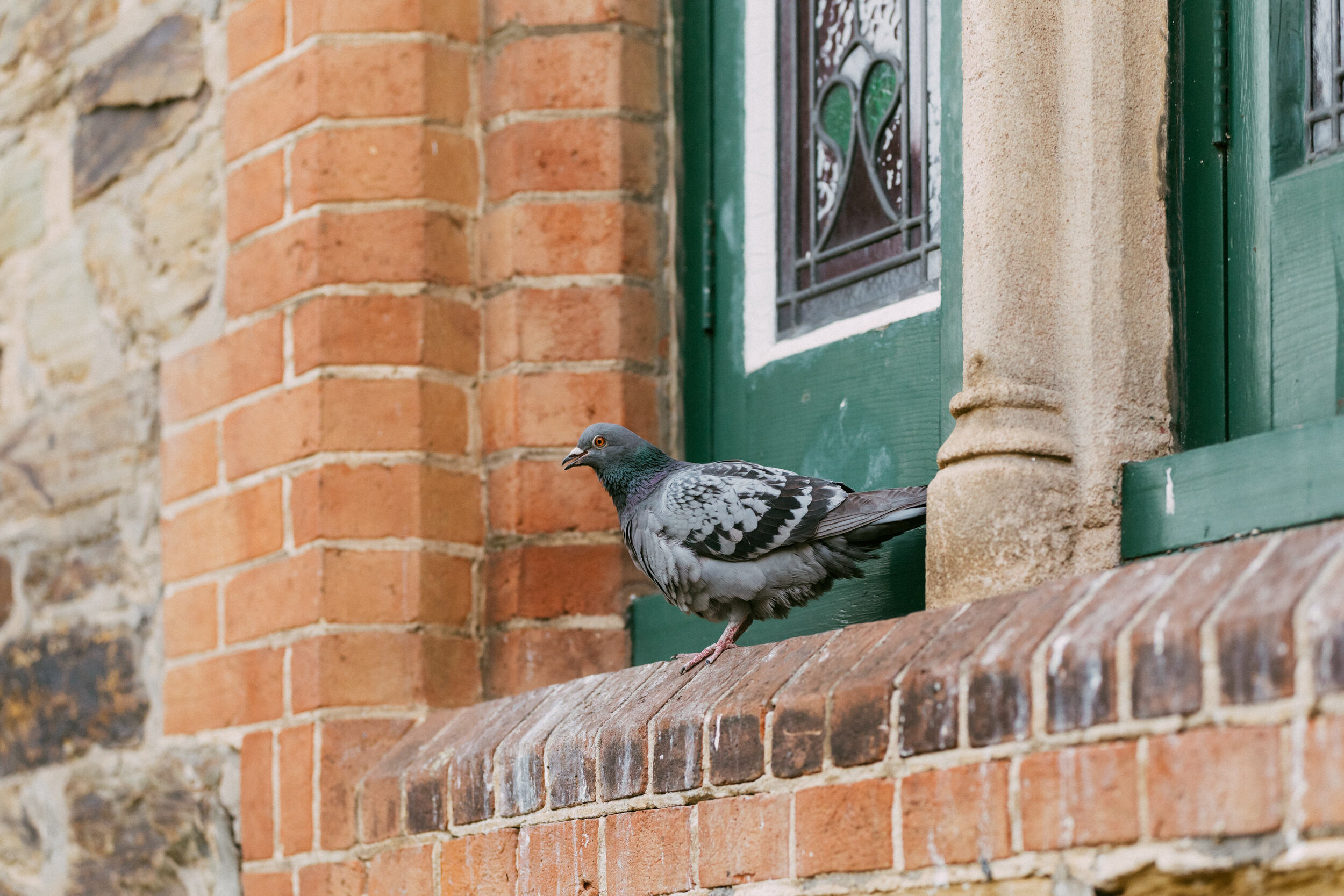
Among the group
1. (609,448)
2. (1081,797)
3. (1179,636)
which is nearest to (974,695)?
(1081,797)

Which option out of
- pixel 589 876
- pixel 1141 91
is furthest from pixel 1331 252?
pixel 589 876

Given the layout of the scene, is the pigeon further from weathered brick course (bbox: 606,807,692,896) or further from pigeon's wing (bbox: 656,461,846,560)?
weathered brick course (bbox: 606,807,692,896)

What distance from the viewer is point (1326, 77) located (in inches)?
88.2

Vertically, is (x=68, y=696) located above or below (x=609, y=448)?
below

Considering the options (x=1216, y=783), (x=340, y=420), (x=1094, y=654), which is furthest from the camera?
(x=340, y=420)

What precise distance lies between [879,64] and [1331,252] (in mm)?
994

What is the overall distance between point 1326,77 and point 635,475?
1.22 metres

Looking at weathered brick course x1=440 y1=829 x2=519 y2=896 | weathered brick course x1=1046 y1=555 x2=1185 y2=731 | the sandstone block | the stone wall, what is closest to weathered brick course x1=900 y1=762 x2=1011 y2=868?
weathered brick course x1=1046 y1=555 x2=1185 y2=731

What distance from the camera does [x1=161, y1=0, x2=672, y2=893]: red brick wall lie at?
3.08 m

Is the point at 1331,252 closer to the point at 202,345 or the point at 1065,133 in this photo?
the point at 1065,133

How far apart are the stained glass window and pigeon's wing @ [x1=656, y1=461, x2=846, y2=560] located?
42 centimetres

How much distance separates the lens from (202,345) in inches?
136

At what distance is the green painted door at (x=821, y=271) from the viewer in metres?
2.70

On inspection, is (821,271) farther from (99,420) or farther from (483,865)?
(99,420)
